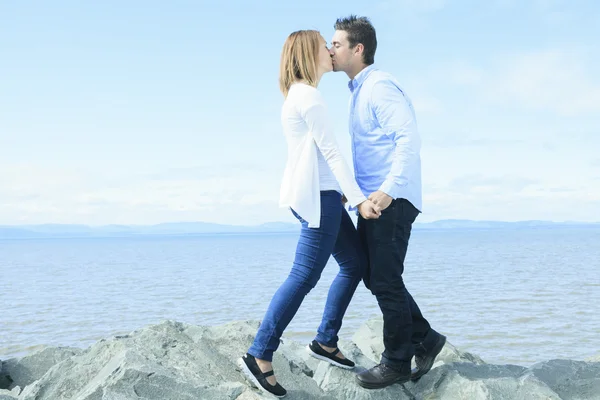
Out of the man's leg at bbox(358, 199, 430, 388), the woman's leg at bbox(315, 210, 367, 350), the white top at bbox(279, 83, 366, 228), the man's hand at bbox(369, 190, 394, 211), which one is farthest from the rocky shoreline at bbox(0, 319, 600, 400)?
the man's hand at bbox(369, 190, 394, 211)

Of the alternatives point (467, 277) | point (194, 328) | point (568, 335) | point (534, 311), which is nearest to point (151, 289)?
point (467, 277)

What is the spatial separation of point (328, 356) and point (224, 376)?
692 millimetres

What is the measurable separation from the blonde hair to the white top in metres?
0.06

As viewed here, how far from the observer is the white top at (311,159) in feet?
11.0

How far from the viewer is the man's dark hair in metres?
3.56

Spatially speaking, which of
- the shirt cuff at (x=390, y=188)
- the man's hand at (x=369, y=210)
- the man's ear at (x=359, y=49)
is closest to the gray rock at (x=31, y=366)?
the man's hand at (x=369, y=210)

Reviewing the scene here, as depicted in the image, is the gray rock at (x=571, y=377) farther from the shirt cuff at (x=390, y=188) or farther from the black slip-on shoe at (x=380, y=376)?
the shirt cuff at (x=390, y=188)

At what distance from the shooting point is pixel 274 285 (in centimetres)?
1948

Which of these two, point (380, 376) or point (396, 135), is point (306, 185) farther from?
point (380, 376)

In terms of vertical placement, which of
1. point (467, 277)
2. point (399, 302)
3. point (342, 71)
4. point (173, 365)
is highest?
point (342, 71)

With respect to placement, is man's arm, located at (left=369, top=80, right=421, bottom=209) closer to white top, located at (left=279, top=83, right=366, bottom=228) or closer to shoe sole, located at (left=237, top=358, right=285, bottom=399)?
white top, located at (left=279, top=83, right=366, bottom=228)

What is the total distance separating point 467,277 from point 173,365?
18484 millimetres

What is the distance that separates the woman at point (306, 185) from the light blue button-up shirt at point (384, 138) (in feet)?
0.70

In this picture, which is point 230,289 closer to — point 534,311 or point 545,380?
point 534,311
